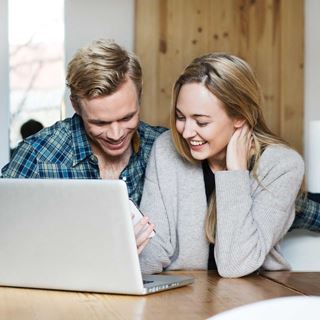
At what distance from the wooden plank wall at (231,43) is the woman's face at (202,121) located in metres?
2.14

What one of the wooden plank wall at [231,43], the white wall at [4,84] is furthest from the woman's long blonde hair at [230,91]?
the white wall at [4,84]

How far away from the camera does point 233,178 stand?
2068 millimetres

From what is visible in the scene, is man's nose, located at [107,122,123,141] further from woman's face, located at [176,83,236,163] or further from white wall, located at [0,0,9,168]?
white wall, located at [0,0,9,168]

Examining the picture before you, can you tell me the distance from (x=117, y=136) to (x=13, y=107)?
228 cm

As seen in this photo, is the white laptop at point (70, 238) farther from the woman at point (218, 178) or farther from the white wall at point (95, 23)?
the white wall at point (95, 23)

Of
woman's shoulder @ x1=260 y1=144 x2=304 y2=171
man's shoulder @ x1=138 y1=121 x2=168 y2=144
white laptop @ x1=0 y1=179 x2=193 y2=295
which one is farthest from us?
man's shoulder @ x1=138 y1=121 x2=168 y2=144

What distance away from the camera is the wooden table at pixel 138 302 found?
1.40 metres

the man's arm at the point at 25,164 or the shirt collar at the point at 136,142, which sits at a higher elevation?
the shirt collar at the point at 136,142

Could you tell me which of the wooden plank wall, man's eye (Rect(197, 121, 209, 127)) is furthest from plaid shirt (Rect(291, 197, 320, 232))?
the wooden plank wall

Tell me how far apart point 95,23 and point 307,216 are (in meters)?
2.30

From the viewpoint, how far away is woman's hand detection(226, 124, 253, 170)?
7.07ft

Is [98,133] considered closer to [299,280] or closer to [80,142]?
[80,142]

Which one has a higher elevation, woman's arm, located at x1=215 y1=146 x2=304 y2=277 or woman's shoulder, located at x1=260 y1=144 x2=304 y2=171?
woman's shoulder, located at x1=260 y1=144 x2=304 y2=171

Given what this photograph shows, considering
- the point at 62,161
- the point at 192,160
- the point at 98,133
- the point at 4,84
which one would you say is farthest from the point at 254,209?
the point at 4,84
